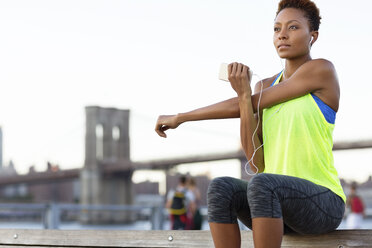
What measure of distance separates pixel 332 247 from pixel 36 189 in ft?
193

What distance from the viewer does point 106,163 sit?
90.0 ft

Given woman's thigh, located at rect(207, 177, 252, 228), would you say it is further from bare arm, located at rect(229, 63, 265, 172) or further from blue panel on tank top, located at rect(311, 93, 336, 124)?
blue panel on tank top, located at rect(311, 93, 336, 124)

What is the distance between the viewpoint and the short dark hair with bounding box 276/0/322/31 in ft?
5.04

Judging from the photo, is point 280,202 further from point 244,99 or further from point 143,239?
point 143,239

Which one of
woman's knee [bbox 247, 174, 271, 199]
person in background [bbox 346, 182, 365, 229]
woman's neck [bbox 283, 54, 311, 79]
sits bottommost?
person in background [bbox 346, 182, 365, 229]

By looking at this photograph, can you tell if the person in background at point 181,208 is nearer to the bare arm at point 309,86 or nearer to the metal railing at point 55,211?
the metal railing at point 55,211

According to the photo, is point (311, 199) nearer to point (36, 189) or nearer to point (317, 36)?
point (317, 36)

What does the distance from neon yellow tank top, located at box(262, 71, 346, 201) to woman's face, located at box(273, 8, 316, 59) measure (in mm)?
145

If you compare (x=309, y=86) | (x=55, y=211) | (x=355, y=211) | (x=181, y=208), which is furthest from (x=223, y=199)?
(x=355, y=211)

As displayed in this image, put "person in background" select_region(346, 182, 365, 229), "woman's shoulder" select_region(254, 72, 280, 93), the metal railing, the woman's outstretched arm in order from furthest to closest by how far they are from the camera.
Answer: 1. "person in background" select_region(346, 182, 365, 229)
2. the metal railing
3. "woman's shoulder" select_region(254, 72, 280, 93)
4. the woman's outstretched arm

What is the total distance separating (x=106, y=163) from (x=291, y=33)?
86.0ft

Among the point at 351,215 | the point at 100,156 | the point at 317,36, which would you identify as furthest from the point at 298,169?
the point at 100,156

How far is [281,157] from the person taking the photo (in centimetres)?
143

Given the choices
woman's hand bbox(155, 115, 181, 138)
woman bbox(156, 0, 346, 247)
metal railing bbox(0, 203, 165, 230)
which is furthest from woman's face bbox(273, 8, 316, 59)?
metal railing bbox(0, 203, 165, 230)
